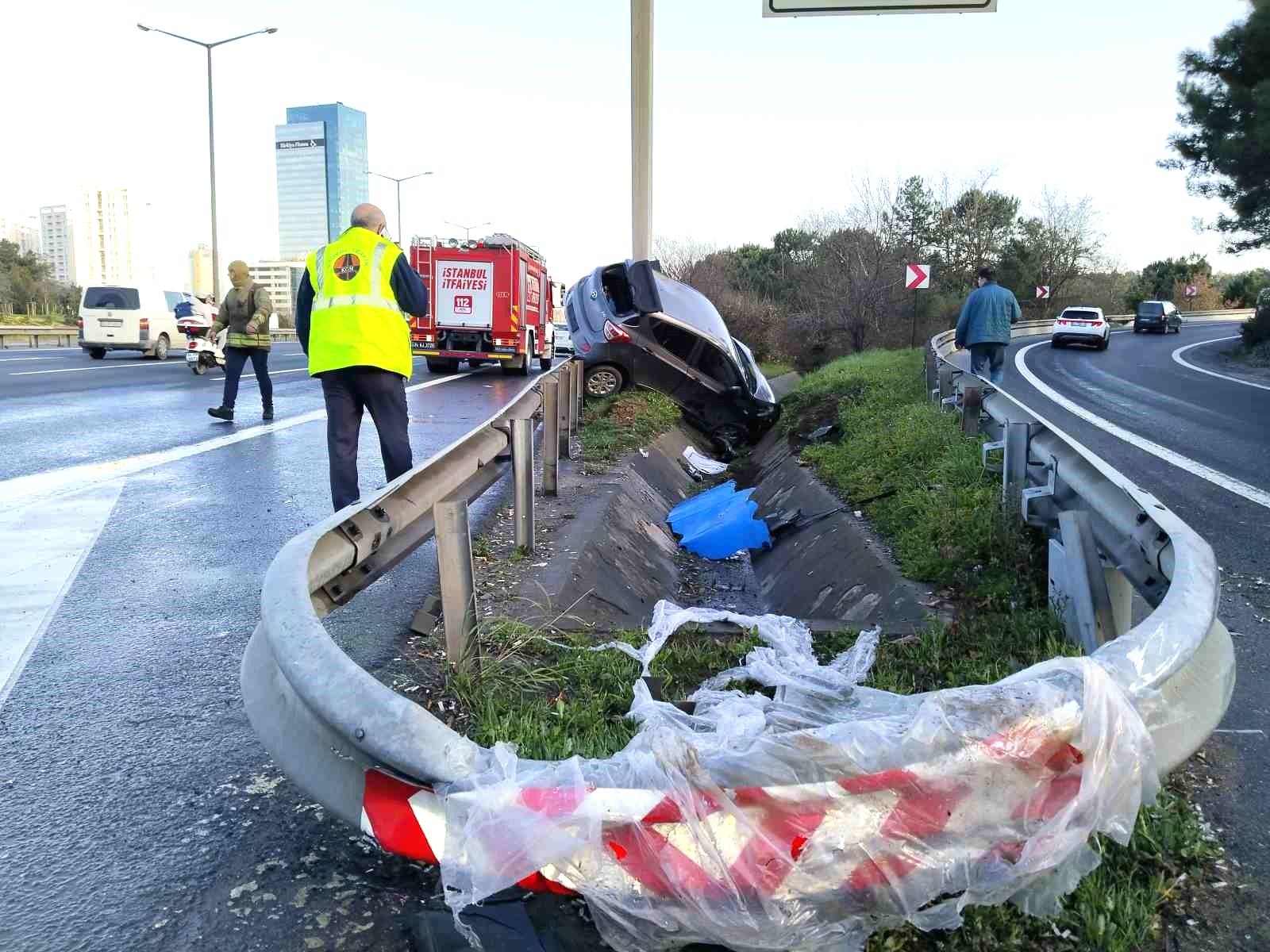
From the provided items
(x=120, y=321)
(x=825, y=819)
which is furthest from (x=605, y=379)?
(x=120, y=321)

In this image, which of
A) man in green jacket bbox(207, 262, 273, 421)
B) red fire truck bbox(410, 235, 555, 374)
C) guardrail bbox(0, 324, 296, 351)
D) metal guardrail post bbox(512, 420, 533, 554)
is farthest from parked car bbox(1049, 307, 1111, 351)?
metal guardrail post bbox(512, 420, 533, 554)

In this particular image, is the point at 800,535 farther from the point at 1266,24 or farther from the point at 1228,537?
the point at 1266,24

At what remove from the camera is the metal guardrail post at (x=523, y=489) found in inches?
217

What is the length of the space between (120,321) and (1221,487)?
22.8 meters

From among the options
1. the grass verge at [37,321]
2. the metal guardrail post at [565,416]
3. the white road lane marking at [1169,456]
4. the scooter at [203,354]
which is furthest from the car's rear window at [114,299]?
the grass verge at [37,321]

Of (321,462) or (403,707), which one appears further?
(321,462)

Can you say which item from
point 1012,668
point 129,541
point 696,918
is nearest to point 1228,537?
point 1012,668

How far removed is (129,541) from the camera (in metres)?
5.70

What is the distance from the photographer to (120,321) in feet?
76.0

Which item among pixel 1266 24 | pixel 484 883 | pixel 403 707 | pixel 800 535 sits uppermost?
pixel 1266 24

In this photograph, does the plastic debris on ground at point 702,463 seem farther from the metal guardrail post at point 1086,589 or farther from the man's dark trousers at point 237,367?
the metal guardrail post at point 1086,589

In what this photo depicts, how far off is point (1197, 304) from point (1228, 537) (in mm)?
79829

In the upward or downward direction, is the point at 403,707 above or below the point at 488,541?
above

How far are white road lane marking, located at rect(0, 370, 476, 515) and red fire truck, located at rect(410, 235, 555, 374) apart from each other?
11.2m
